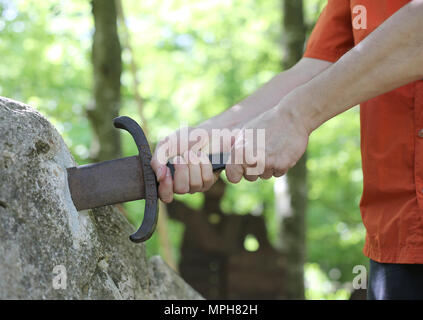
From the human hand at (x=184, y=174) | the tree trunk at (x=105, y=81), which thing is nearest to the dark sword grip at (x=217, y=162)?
the human hand at (x=184, y=174)

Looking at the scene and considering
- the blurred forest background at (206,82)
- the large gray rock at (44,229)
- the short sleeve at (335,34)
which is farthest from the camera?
the blurred forest background at (206,82)

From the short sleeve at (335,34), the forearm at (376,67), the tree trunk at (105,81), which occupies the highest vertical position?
the tree trunk at (105,81)

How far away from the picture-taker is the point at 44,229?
1.42 m

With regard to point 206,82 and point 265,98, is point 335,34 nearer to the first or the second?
Answer: point 265,98

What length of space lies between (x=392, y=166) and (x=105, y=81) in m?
4.45

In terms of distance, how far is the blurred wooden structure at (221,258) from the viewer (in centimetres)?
610

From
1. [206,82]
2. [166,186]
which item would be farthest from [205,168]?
[206,82]

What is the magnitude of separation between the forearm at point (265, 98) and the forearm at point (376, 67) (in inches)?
21.6

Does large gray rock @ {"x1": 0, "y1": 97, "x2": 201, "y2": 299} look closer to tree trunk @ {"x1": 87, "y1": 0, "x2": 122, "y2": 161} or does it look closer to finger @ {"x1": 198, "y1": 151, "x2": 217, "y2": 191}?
finger @ {"x1": 198, "y1": 151, "x2": 217, "y2": 191}

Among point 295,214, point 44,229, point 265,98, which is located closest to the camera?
point 44,229

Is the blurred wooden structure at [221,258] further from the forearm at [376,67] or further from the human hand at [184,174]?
the forearm at [376,67]

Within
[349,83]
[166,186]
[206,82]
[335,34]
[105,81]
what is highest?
[206,82]

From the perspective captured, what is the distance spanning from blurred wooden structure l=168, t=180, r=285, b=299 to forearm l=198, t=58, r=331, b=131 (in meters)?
4.08

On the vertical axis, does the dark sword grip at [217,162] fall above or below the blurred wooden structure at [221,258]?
above
